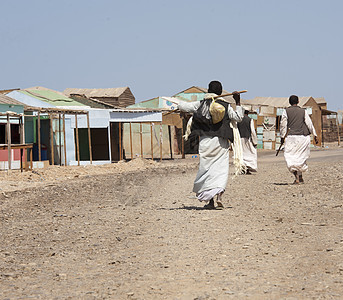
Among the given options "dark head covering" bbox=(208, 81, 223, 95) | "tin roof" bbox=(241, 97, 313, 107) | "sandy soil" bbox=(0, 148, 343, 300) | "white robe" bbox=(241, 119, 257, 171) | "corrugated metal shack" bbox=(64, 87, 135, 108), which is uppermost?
"corrugated metal shack" bbox=(64, 87, 135, 108)

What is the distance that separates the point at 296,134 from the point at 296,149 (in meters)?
0.29

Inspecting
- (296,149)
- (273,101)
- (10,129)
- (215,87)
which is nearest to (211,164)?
(215,87)

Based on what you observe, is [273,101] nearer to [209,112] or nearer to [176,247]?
[209,112]

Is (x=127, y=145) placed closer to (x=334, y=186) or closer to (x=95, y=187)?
(x=95, y=187)

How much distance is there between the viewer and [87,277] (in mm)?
4613

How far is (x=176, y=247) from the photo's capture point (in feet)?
18.0

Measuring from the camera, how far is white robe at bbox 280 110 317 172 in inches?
469

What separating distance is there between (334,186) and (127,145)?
74.9 ft

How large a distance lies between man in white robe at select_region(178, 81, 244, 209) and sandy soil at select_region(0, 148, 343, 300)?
1.04 ft

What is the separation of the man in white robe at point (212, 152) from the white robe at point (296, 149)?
3.87m

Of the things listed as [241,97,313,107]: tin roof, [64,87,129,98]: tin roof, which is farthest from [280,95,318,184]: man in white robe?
[64,87,129,98]: tin roof

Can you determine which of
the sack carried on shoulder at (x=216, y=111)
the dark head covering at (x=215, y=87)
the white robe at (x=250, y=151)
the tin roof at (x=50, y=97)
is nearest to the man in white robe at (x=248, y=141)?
the white robe at (x=250, y=151)

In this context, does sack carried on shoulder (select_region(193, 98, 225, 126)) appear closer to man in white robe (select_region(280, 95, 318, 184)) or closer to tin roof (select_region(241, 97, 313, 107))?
man in white robe (select_region(280, 95, 318, 184))

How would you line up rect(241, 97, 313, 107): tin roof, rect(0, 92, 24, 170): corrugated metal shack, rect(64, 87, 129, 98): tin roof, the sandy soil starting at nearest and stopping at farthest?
1. the sandy soil
2. rect(0, 92, 24, 170): corrugated metal shack
3. rect(241, 97, 313, 107): tin roof
4. rect(64, 87, 129, 98): tin roof
